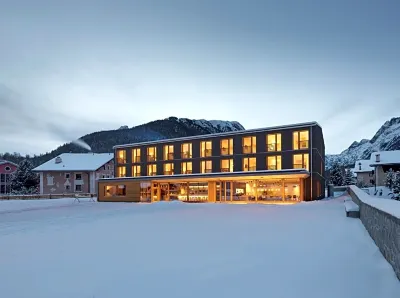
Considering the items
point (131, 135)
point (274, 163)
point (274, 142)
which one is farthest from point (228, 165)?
point (131, 135)

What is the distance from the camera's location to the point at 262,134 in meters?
29.7

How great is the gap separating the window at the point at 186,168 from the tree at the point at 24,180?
99.1 ft

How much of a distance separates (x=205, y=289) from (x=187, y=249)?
9.30ft

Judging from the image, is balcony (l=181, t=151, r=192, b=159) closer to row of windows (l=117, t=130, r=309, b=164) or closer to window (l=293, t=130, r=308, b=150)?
row of windows (l=117, t=130, r=309, b=164)

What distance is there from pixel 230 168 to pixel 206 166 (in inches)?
111

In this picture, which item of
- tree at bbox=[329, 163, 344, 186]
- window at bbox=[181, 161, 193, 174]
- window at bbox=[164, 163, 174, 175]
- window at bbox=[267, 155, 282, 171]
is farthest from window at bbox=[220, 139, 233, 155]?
tree at bbox=[329, 163, 344, 186]

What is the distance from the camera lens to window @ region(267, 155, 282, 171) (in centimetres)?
2877

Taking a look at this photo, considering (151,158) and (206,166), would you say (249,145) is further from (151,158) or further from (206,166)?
(151,158)

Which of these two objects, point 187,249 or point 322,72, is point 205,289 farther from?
point 322,72

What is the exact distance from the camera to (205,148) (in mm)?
33438

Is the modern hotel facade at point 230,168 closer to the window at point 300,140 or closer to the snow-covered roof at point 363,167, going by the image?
the window at point 300,140

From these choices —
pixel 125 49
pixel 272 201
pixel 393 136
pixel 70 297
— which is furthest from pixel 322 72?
pixel 393 136

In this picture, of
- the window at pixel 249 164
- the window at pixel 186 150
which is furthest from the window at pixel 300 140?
the window at pixel 186 150

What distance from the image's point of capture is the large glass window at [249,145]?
99.6 feet
